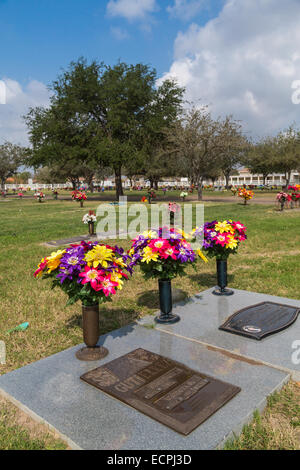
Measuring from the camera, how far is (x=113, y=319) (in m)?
4.97

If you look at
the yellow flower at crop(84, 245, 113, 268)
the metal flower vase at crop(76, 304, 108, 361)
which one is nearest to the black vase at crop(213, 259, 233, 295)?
the metal flower vase at crop(76, 304, 108, 361)

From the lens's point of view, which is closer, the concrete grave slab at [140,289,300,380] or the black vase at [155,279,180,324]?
the concrete grave slab at [140,289,300,380]

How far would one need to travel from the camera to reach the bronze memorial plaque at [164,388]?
2.66 m

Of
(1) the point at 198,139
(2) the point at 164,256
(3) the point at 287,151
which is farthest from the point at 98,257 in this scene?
(3) the point at 287,151

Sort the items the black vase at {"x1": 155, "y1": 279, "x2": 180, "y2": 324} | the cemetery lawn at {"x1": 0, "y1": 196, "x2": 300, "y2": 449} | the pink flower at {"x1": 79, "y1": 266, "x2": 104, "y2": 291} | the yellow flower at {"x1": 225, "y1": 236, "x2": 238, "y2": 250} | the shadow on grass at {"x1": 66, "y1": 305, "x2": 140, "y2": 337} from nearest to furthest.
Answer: the cemetery lawn at {"x1": 0, "y1": 196, "x2": 300, "y2": 449}
the pink flower at {"x1": 79, "y1": 266, "x2": 104, "y2": 291}
the black vase at {"x1": 155, "y1": 279, "x2": 180, "y2": 324}
the shadow on grass at {"x1": 66, "y1": 305, "x2": 140, "y2": 337}
the yellow flower at {"x1": 225, "y1": 236, "x2": 238, "y2": 250}

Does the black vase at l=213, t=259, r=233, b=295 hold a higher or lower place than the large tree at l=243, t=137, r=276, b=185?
lower

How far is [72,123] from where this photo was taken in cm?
3394

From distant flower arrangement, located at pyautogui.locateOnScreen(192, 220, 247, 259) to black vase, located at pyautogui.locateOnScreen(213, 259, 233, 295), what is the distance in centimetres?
11

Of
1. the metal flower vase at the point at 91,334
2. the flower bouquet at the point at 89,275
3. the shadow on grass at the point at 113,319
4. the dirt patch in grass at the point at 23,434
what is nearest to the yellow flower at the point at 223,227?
the shadow on grass at the point at 113,319

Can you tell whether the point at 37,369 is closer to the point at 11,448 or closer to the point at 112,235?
the point at 11,448

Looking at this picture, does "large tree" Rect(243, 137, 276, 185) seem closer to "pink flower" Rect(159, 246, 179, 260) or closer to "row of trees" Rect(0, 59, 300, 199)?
"row of trees" Rect(0, 59, 300, 199)

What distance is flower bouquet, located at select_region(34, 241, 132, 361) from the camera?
10.9 feet

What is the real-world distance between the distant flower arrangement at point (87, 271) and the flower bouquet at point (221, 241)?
2189 mm
